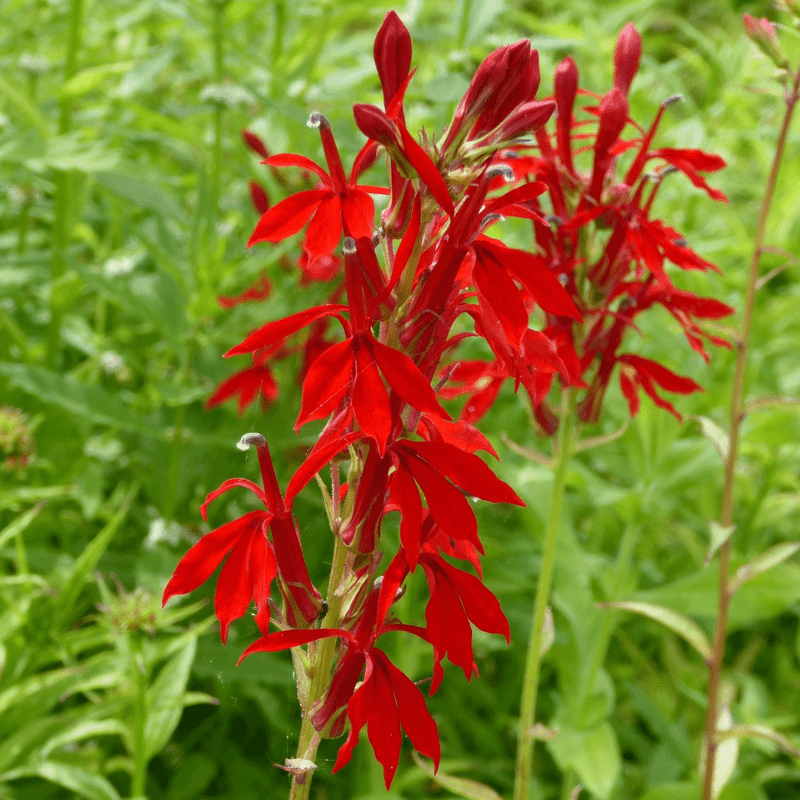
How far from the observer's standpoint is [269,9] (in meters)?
2.62

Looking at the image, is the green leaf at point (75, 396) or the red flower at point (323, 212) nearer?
the red flower at point (323, 212)

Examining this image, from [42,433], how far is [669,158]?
144cm

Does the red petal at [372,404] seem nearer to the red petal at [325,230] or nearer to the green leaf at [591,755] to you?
the red petal at [325,230]

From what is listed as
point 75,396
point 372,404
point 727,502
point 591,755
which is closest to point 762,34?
point 727,502

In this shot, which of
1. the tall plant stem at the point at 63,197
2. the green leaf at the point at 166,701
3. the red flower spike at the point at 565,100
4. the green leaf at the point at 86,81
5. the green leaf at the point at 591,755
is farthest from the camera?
the tall plant stem at the point at 63,197

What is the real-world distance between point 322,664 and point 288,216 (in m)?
0.36

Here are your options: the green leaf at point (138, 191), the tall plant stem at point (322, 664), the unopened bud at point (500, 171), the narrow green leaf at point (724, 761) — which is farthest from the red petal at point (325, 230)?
the green leaf at point (138, 191)

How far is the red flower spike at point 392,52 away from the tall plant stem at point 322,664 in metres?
0.36

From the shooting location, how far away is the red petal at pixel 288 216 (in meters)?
0.65

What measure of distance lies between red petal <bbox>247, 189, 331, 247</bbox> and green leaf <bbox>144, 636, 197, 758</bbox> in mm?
685

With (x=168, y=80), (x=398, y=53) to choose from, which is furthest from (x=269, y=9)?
(x=398, y=53)

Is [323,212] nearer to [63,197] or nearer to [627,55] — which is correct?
[627,55]

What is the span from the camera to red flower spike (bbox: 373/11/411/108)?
2.08 feet

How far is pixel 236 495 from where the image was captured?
5.24ft
